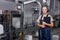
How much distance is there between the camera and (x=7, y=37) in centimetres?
598

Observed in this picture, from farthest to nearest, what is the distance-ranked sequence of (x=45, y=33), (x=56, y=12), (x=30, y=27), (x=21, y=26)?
(x=56, y=12), (x=30, y=27), (x=21, y=26), (x=45, y=33)

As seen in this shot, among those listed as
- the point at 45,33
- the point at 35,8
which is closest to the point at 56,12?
the point at 35,8

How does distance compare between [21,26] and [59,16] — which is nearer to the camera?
[21,26]

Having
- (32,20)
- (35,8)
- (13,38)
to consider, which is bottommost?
(13,38)

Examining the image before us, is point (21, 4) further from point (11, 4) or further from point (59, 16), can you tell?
point (59, 16)

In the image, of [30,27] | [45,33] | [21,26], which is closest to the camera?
[45,33]

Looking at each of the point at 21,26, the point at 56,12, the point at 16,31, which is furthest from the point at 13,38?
the point at 56,12

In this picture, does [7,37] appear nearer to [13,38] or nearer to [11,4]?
[13,38]

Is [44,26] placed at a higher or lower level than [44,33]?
higher

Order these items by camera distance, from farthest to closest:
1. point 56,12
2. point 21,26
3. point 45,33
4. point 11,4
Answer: point 56,12 < point 21,26 < point 11,4 < point 45,33

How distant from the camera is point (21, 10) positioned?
6977mm

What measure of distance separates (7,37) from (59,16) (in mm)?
3740

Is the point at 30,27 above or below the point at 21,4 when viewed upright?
below

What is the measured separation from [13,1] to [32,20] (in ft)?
4.42
